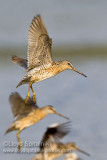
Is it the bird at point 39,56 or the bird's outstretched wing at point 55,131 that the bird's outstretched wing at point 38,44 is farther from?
the bird's outstretched wing at point 55,131

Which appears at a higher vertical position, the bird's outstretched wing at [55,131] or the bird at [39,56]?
the bird at [39,56]

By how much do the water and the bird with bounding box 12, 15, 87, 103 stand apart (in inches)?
50.5

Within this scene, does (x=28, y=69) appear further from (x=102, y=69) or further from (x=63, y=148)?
(x=102, y=69)

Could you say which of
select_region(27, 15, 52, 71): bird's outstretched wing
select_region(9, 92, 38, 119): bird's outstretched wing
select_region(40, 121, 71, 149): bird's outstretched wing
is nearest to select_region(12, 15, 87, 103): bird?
select_region(27, 15, 52, 71): bird's outstretched wing

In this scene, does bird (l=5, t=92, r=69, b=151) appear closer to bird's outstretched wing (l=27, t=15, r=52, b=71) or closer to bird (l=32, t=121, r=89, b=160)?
bird (l=32, t=121, r=89, b=160)

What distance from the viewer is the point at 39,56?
1138 cm

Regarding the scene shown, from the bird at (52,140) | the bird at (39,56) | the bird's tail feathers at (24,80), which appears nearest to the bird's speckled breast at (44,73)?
the bird at (39,56)

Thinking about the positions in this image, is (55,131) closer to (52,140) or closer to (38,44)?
(52,140)

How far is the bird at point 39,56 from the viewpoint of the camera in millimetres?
10992

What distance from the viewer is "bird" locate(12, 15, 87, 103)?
11.0 metres

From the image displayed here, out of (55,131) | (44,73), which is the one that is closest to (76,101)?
(44,73)

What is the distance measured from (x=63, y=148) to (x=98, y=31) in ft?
35.4

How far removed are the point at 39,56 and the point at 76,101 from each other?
3120 mm

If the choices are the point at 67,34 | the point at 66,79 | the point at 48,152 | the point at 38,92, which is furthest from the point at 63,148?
the point at 67,34
